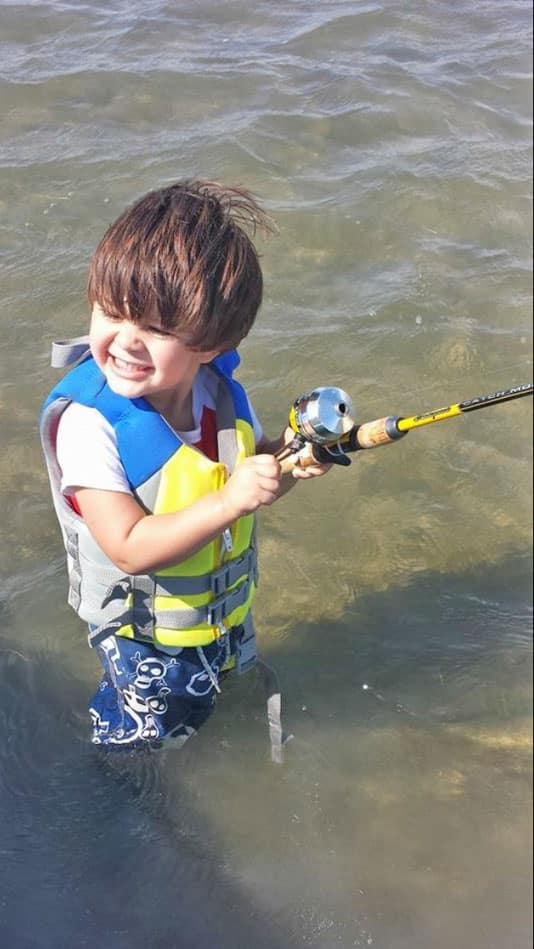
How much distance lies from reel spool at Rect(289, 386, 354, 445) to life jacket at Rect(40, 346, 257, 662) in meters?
0.29

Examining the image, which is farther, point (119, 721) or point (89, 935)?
point (119, 721)

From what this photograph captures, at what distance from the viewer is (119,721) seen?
9.57 feet

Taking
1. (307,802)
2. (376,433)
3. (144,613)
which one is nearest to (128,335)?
(376,433)

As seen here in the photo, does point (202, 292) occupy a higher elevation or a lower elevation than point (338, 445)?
higher

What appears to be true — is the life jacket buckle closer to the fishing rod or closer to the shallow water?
the fishing rod

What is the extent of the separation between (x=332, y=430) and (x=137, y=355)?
48 cm

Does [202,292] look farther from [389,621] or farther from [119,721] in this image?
[389,621]

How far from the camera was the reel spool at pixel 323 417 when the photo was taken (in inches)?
87.4

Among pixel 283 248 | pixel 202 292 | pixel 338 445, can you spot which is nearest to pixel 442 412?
pixel 338 445

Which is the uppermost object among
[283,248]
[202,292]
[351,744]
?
[202,292]

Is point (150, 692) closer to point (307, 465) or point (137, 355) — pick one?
point (307, 465)

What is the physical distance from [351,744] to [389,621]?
606 mm

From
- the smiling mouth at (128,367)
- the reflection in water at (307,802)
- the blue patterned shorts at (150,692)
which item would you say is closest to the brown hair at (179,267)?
the smiling mouth at (128,367)

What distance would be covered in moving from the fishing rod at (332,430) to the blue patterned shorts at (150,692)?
0.76m
